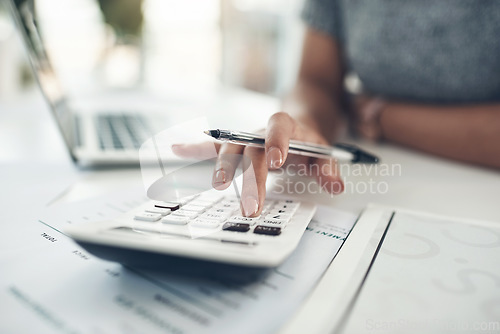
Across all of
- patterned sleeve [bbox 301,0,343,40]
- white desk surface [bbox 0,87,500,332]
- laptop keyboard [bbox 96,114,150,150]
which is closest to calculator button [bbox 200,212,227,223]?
white desk surface [bbox 0,87,500,332]

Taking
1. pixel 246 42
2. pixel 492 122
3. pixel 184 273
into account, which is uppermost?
pixel 246 42

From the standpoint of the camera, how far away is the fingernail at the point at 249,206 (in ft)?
0.89

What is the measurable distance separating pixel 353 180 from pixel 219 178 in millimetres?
188

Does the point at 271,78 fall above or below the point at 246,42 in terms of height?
below

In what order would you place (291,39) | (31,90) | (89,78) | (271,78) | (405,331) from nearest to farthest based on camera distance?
(405,331)
(31,90)
(89,78)
(291,39)
(271,78)

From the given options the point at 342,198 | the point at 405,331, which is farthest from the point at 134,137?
the point at 405,331

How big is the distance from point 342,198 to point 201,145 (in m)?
0.15

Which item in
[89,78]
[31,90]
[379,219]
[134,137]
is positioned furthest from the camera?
[89,78]

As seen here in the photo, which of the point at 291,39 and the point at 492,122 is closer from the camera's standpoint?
the point at 492,122

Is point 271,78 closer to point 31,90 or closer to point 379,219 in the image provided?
point 31,90

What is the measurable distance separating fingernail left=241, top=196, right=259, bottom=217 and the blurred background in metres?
1.02

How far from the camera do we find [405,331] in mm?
179

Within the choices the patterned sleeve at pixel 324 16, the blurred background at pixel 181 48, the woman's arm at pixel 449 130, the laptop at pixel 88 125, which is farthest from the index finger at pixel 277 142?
the blurred background at pixel 181 48

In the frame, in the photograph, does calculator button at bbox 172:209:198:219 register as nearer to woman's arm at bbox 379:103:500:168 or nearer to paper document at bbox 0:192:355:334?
paper document at bbox 0:192:355:334
